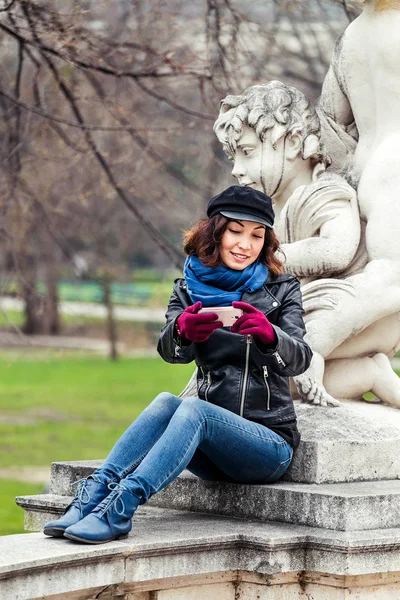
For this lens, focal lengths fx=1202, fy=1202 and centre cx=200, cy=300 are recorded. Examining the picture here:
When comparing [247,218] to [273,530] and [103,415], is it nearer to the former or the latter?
[273,530]

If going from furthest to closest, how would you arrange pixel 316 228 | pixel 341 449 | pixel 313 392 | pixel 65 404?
pixel 65 404
pixel 316 228
pixel 313 392
pixel 341 449

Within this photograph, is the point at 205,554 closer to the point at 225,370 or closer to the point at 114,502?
the point at 114,502

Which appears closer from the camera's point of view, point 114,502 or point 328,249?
point 114,502

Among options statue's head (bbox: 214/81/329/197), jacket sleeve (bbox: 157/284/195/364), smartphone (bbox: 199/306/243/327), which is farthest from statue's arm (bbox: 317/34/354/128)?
smartphone (bbox: 199/306/243/327)

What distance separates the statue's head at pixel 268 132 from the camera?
16.9 feet

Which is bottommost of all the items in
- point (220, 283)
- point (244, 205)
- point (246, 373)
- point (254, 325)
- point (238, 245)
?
point (246, 373)

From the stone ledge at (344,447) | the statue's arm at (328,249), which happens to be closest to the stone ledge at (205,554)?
the stone ledge at (344,447)

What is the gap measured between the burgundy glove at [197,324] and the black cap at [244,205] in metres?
0.44

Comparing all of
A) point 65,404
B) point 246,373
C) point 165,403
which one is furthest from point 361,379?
point 65,404

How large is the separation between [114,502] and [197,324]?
67cm

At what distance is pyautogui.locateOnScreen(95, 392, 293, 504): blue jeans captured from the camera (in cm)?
408

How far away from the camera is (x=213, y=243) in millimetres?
4504

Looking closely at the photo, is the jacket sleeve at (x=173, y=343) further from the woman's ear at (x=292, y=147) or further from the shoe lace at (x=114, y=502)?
the woman's ear at (x=292, y=147)

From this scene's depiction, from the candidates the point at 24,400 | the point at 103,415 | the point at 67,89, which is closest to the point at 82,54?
the point at 67,89
